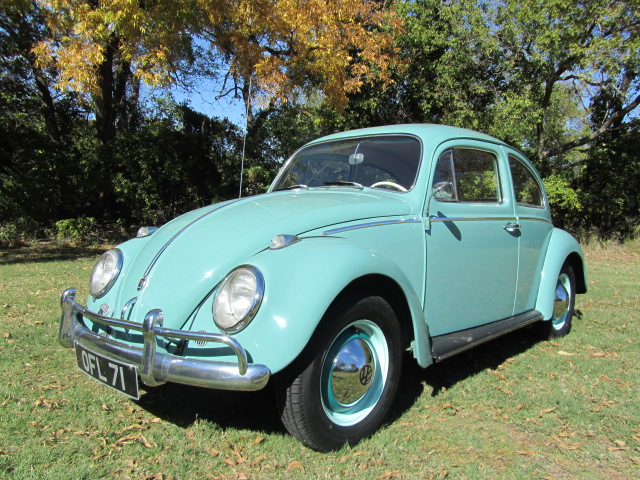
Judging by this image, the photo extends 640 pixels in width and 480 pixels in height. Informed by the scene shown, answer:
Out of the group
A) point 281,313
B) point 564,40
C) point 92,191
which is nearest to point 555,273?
point 281,313

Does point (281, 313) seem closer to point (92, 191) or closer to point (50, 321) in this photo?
point (50, 321)

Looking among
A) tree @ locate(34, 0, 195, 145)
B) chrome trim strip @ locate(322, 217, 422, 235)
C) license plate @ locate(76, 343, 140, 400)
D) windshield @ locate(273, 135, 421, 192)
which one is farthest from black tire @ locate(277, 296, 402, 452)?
tree @ locate(34, 0, 195, 145)

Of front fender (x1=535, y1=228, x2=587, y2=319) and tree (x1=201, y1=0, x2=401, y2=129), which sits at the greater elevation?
tree (x1=201, y1=0, x2=401, y2=129)

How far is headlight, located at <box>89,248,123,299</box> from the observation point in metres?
2.80

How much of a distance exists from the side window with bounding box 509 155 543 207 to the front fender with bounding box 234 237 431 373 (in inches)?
83.5

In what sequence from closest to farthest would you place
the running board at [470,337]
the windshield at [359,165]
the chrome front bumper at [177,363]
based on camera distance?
the chrome front bumper at [177,363], the running board at [470,337], the windshield at [359,165]

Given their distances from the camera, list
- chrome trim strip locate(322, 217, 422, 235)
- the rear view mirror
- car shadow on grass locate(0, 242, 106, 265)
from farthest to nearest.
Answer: car shadow on grass locate(0, 242, 106, 265), the rear view mirror, chrome trim strip locate(322, 217, 422, 235)

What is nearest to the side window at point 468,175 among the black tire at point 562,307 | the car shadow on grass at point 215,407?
the black tire at point 562,307

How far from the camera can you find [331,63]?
10.4 meters

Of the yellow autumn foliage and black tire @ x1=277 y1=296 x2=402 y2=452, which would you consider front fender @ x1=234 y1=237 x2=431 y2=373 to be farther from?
the yellow autumn foliage

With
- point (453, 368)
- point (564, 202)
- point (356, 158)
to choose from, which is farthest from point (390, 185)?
point (564, 202)

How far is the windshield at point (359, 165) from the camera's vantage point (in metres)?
3.23

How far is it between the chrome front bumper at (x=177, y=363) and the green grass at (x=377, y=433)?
0.53 metres

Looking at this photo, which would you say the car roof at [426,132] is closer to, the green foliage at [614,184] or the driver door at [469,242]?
the driver door at [469,242]
